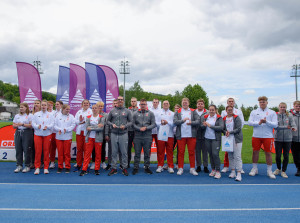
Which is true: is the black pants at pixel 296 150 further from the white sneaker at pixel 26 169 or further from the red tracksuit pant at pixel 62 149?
the white sneaker at pixel 26 169

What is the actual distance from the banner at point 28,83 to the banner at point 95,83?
217 cm

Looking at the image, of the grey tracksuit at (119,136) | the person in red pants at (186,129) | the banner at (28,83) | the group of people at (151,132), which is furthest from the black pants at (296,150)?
the banner at (28,83)

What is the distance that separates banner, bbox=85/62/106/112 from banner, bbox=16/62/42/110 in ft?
7.11

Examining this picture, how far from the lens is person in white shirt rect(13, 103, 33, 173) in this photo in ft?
21.7

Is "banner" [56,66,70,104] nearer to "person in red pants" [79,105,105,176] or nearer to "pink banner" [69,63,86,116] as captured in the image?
"pink banner" [69,63,86,116]

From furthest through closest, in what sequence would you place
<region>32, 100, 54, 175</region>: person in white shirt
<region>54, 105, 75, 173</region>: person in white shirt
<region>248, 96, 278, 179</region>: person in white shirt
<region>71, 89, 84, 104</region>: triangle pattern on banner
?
<region>71, 89, 84, 104</region>: triangle pattern on banner < <region>54, 105, 75, 173</region>: person in white shirt < <region>32, 100, 54, 175</region>: person in white shirt < <region>248, 96, 278, 179</region>: person in white shirt

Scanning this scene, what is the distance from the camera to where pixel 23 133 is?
6.73 meters

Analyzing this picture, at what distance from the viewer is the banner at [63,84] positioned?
12.1m

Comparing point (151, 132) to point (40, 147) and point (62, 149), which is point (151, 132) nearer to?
point (62, 149)

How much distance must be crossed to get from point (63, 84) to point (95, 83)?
79.4 inches

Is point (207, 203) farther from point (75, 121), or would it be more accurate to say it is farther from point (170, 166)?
point (75, 121)

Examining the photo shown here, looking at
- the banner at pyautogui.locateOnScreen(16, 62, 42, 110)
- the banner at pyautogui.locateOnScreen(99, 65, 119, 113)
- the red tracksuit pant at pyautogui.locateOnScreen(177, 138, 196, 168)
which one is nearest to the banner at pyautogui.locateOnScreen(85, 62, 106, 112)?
the banner at pyautogui.locateOnScreen(99, 65, 119, 113)

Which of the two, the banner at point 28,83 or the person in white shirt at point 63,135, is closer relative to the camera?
the person in white shirt at point 63,135

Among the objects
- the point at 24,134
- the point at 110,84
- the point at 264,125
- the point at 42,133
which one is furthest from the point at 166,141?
the point at 110,84
